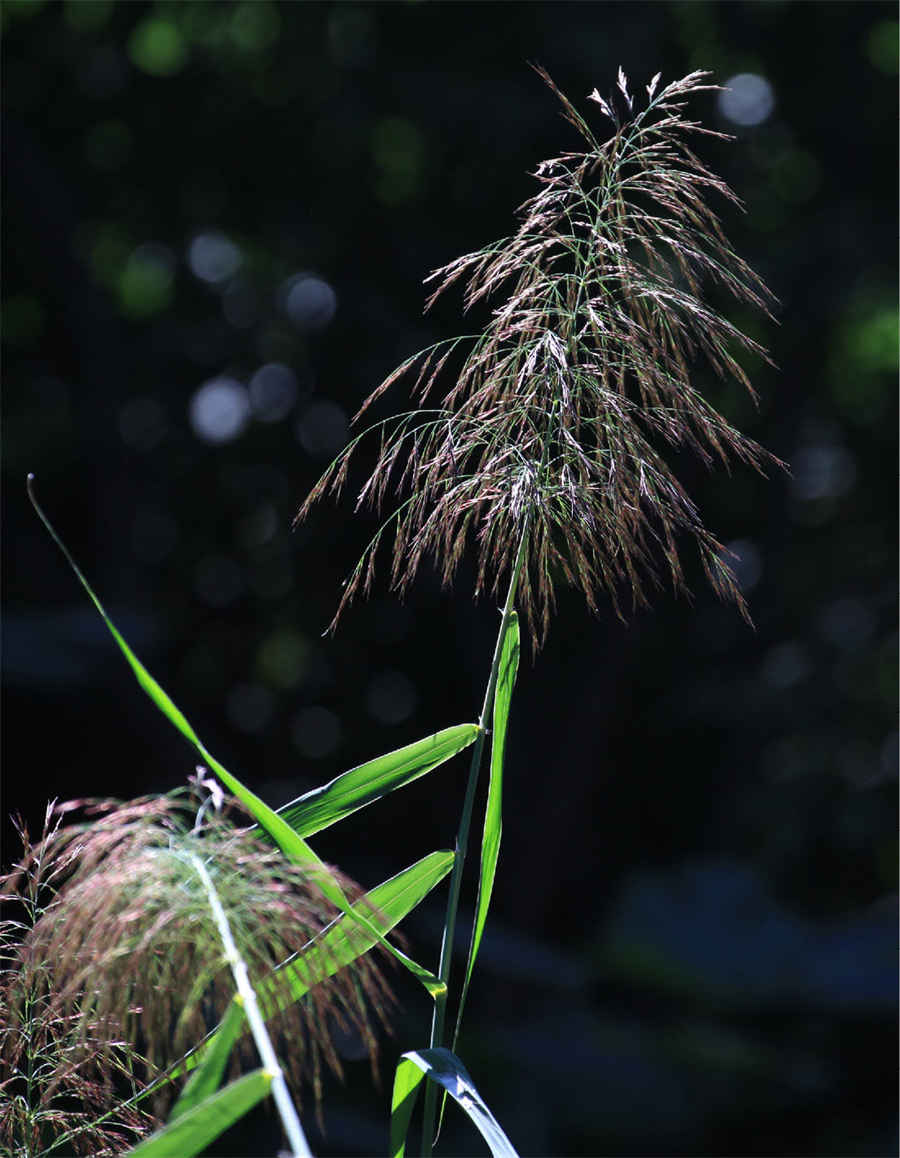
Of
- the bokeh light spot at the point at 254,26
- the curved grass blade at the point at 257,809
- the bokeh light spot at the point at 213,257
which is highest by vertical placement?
the bokeh light spot at the point at 254,26

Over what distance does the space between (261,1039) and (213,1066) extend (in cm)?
6

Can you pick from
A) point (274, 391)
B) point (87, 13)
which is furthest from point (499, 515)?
point (87, 13)

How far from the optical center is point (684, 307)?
0.62 metres

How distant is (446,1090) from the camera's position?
1.79ft

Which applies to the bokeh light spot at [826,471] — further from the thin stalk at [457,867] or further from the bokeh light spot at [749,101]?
the thin stalk at [457,867]

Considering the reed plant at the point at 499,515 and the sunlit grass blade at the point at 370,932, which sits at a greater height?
the reed plant at the point at 499,515

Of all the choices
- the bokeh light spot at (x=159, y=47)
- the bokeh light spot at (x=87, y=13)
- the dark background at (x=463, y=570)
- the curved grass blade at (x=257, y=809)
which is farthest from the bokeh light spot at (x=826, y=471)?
the curved grass blade at (x=257, y=809)

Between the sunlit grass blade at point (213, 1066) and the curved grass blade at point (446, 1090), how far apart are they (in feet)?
0.32

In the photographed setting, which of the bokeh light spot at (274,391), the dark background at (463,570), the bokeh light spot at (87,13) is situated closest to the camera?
the dark background at (463,570)

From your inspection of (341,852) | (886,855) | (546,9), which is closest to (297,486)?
(341,852)

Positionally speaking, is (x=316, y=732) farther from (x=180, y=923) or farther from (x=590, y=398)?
(x=180, y=923)

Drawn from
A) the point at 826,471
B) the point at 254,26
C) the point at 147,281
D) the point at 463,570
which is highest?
the point at 254,26

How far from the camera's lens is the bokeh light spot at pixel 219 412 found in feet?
18.0

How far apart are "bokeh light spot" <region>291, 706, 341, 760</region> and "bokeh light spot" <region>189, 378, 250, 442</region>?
119 cm
